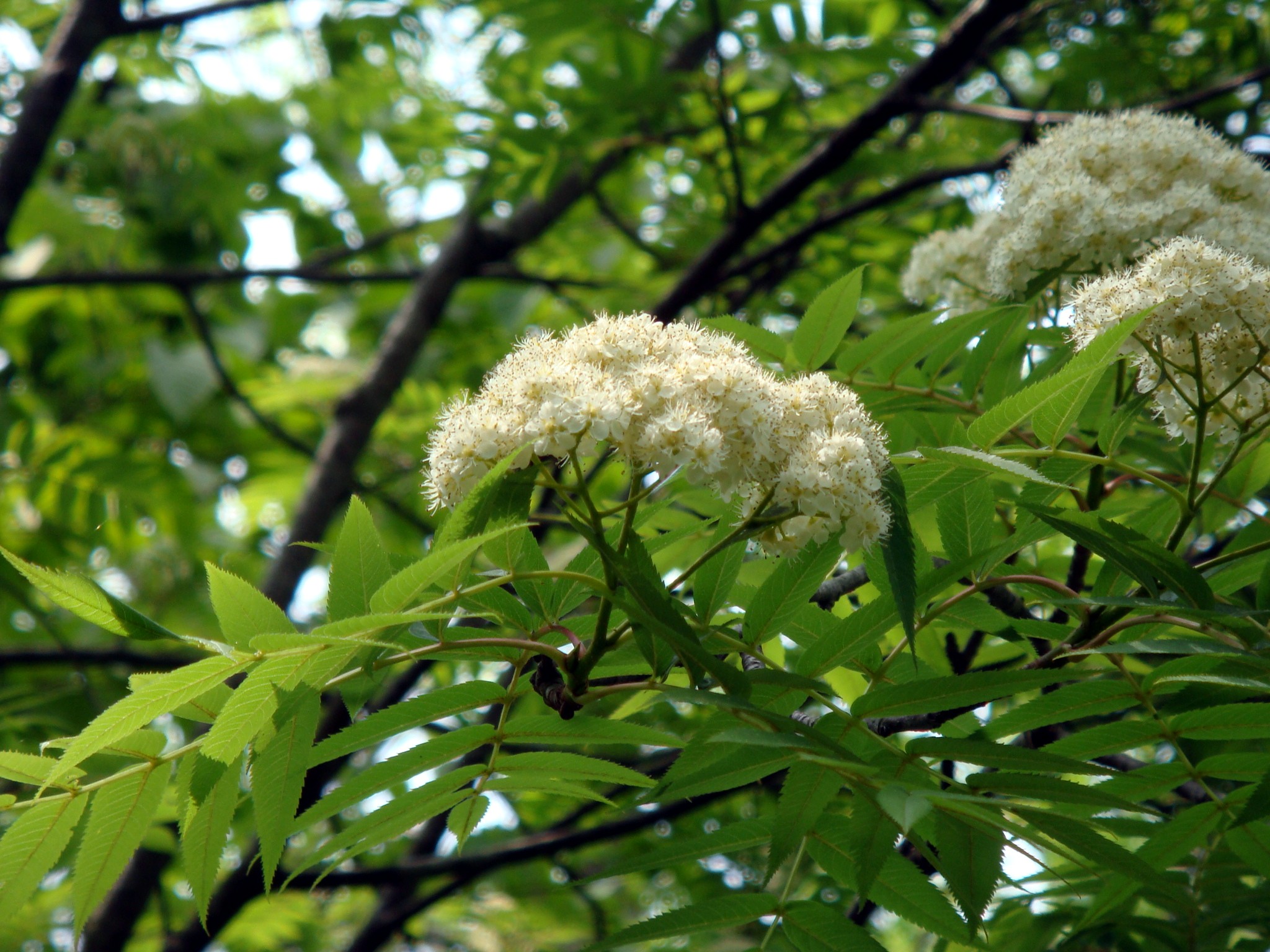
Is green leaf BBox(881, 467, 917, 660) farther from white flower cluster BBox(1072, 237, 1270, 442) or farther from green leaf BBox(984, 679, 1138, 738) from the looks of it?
white flower cluster BBox(1072, 237, 1270, 442)

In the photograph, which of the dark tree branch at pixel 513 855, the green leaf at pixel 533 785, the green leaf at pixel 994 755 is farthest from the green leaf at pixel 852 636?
the dark tree branch at pixel 513 855

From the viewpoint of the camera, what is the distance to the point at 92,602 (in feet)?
Result: 4.31

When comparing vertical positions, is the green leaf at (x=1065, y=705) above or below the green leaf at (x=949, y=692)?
above

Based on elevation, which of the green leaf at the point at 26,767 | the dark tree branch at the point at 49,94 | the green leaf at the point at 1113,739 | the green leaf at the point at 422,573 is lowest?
the green leaf at the point at 26,767

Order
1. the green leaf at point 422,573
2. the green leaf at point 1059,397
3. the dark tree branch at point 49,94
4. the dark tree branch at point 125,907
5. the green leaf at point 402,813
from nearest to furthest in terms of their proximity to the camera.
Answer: the green leaf at point 422,573 < the green leaf at point 1059,397 < the green leaf at point 402,813 < the dark tree branch at point 125,907 < the dark tree branch at point 49,94

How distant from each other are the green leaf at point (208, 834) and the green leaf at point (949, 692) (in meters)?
0.91

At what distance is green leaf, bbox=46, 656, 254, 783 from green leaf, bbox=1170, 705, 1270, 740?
133 cm

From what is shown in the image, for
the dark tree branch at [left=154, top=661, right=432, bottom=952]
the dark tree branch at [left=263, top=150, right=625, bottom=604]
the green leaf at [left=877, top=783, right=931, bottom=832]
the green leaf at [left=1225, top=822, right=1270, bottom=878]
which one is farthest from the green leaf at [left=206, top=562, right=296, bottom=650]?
the dark tree branch at [left=263, top=150, right=625, bottom=604]

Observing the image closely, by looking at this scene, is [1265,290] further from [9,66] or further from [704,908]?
[9,66]

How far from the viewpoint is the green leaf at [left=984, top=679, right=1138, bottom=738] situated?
5.04ft

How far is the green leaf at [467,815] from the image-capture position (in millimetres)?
1624

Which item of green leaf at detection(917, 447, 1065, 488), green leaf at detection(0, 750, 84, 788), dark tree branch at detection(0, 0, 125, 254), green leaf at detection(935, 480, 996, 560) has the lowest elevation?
green leaf at detection(0, 750, 84, 788)

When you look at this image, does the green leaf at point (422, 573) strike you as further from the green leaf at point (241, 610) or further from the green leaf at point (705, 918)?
the green leaf at point (705, 918)

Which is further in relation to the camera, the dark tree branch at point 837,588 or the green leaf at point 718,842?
the dark tree branch at point 837,588
